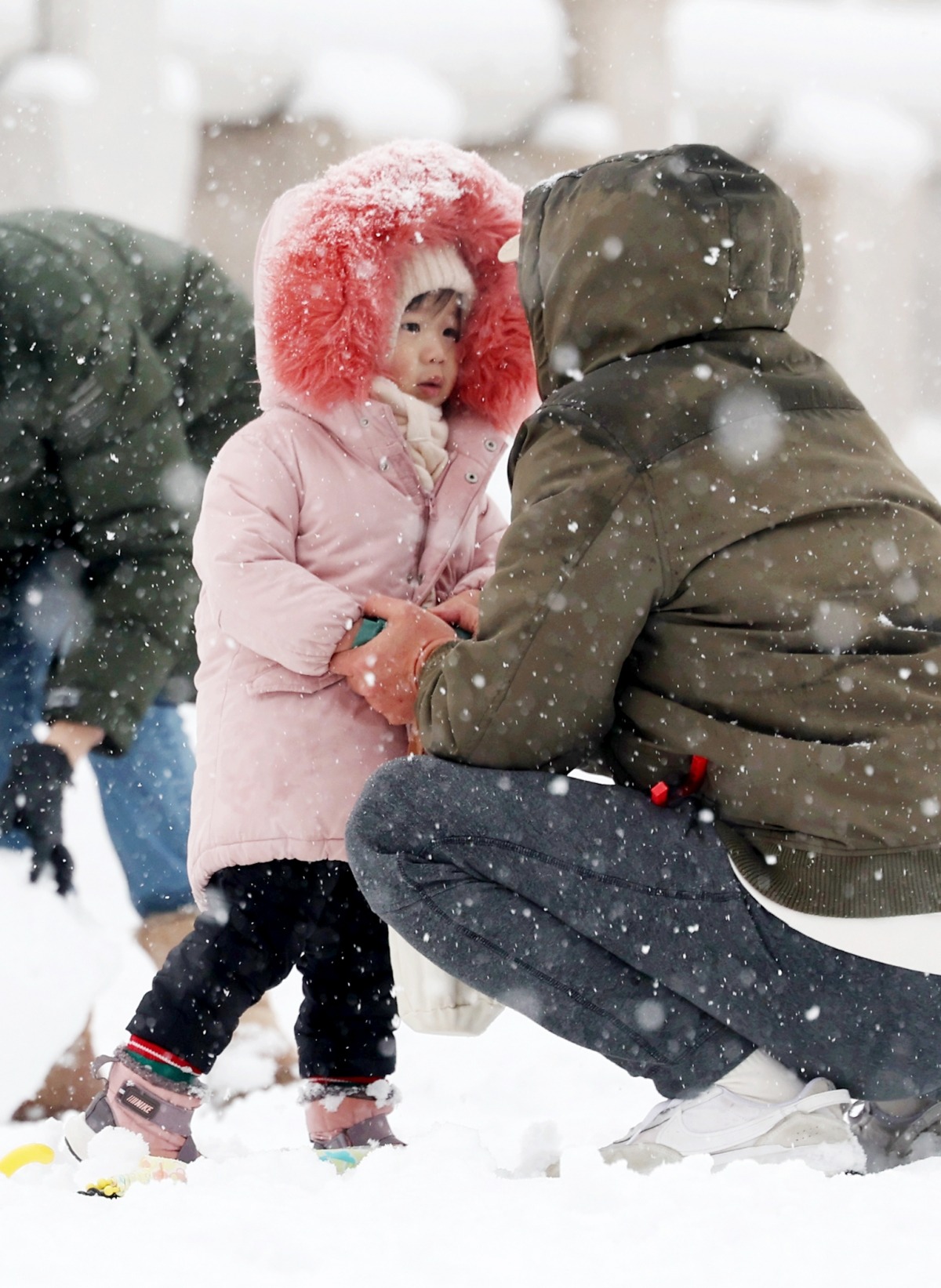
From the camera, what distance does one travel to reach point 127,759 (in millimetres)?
2496

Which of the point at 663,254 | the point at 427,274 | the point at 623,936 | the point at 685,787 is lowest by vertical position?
the point at 623,936

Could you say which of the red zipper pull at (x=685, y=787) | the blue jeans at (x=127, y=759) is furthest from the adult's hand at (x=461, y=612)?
the blue jeans at (x=127, y=759)

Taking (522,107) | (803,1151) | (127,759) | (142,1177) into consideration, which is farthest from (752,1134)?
(522,107)

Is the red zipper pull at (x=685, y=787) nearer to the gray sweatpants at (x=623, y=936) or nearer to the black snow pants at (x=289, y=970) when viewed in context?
the gray sweatpants at (x=623, y=936)

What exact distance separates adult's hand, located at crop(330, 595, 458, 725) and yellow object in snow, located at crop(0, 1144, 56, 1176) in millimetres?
733

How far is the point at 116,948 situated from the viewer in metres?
2.51

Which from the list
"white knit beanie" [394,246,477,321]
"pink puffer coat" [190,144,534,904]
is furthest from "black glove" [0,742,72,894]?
"white knit beanie" [394,246,477,321]

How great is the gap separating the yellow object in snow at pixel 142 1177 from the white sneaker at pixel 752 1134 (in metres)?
0.50

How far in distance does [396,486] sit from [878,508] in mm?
697

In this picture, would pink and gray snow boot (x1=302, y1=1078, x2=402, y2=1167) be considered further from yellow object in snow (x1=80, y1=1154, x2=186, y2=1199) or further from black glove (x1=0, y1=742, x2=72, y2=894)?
black glove (x1=0, y1=742, x2=72, y2=894)

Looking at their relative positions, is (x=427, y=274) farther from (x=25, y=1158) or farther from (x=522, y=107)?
(x=522, y=107)

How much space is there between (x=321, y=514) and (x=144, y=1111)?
79cm

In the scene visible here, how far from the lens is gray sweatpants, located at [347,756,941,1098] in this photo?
1.41 m

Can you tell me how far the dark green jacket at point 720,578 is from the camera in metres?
1.39
